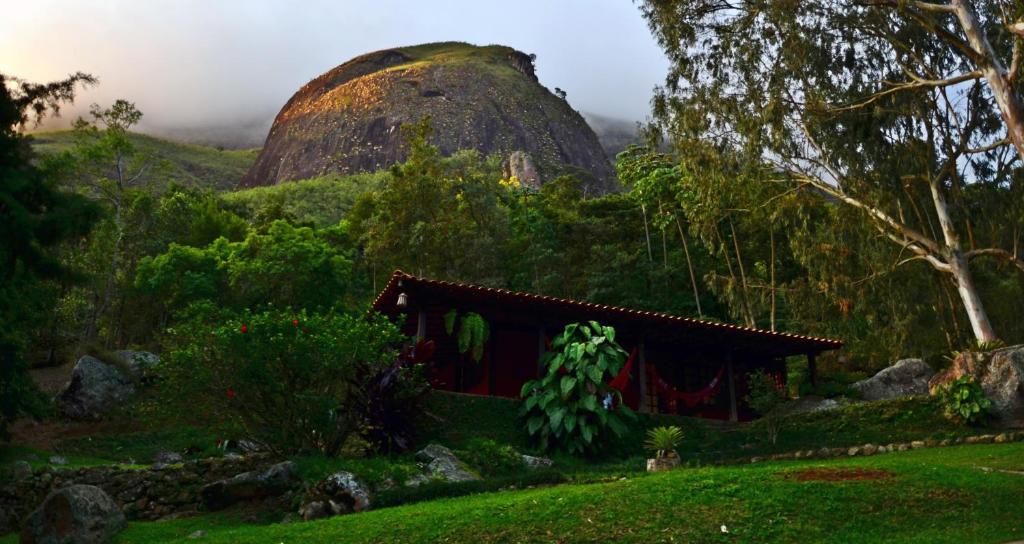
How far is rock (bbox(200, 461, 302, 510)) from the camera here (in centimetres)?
1288

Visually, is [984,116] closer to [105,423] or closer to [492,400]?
[492,400]

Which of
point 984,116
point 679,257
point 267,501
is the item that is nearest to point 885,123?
point 984,116

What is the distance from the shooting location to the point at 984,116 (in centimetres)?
2503

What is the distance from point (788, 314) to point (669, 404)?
51.8 feet

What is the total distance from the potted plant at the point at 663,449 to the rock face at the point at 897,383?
350 inches

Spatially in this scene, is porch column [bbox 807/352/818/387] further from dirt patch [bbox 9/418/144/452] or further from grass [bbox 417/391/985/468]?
dirt patch [bbox 9/418/144/452]

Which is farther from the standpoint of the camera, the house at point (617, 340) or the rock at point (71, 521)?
the house at point (617, 340)

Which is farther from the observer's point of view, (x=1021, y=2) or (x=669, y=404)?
(x=669, y=404)

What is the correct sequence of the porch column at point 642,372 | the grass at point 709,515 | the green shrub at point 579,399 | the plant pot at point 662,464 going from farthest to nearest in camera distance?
the porch column at point 642,372 < the green shrub at point 579,399 < the plant pot at point 662,464 < the grass at point 709,515

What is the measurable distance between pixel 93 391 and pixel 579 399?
17212mm

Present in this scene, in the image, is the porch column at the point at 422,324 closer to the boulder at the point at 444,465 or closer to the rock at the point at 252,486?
the boulder at the point at 444,465

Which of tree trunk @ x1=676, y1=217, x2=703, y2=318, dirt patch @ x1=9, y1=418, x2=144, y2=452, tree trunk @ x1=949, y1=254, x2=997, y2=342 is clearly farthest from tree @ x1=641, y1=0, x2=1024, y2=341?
dirt patch @ x1=9, y1=418, x2=144, y2=452

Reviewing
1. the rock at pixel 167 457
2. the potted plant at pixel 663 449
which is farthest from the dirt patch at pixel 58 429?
the potted plant at pixel 663 449

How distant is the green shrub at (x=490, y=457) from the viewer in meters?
15.3
